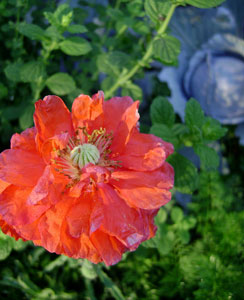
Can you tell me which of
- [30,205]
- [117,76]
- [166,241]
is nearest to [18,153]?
[30,205]

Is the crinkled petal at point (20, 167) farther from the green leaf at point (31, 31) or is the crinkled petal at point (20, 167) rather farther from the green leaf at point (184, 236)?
the green leaf at point (184, 236)

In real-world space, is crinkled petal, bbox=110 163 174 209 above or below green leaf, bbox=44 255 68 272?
above

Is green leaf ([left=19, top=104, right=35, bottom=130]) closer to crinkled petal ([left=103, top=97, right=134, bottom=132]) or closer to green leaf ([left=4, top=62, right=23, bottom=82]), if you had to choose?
green leaf ([left=4, top=62, right=23, bottom=82])

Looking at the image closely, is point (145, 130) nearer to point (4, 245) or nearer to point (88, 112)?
point (88, 112)

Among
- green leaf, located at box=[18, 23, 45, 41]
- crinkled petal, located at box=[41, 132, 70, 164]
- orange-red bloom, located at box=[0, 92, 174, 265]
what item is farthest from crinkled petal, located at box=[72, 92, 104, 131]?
green leaf, located at box=[18, 23, 45, 41]

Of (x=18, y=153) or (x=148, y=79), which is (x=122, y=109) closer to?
(x=18, y=153)

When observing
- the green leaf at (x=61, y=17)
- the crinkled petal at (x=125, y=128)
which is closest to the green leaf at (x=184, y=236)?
the crinkled petal at (x=125, y=128)

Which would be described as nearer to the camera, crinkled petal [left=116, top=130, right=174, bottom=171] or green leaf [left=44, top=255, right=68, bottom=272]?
crinkled petal [left=116, top=130, right=174, bottom=171]

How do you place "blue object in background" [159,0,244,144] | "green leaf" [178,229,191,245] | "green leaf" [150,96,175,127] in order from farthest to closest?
"blue object in background" [159,0,244,144] → "green leaf" [178,229,191,245] → "green leaf" [150,96,175,127]
